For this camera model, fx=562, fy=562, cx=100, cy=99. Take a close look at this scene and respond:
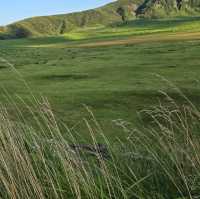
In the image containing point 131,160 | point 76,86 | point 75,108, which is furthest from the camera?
point 76,86

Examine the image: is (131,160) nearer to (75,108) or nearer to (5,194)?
(5,194)

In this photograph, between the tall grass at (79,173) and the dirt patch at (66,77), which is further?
the dirt patch at (66,77)

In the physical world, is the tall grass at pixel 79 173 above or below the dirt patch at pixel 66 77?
above

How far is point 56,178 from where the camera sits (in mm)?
6699

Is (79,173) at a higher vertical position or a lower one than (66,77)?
higher

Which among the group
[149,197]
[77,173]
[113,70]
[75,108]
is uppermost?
[77,173]

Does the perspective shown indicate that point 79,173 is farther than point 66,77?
No

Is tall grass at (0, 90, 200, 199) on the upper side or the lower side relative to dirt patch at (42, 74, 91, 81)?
upper

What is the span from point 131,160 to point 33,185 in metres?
1.87

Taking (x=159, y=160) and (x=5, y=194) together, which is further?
(x=159, y=160)

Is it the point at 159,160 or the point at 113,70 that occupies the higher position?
the point at 159,160

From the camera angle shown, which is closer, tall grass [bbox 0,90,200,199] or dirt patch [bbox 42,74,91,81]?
tall grass [bbox 0,90,200,199]

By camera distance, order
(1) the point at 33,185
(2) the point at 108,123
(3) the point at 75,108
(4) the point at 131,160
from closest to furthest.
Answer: (1) the point at 33,185
(4) the point at 131,160
(2) the point at 108,123
(3) the point at 75,108

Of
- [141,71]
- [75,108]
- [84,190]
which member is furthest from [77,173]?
[141,71]
